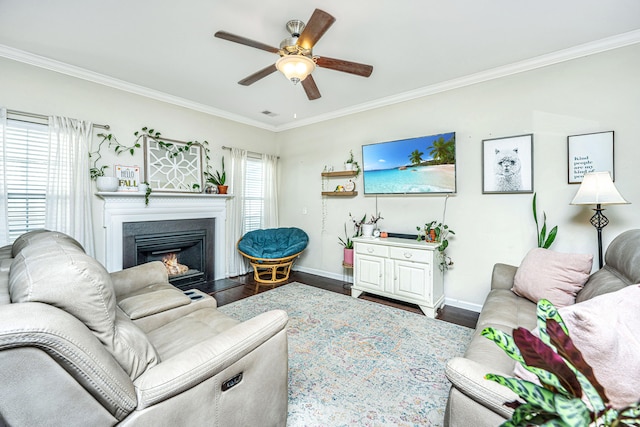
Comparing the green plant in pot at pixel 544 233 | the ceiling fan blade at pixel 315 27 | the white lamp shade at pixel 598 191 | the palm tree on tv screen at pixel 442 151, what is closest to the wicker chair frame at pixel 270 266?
the palm tree on tv screen at pixel 442 151

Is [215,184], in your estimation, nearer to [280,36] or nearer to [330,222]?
[330,222]

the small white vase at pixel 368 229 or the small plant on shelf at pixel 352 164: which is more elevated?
the small plant on shelf at pixel 352 164

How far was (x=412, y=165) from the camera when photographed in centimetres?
353

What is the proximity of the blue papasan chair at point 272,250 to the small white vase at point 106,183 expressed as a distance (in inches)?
71.0

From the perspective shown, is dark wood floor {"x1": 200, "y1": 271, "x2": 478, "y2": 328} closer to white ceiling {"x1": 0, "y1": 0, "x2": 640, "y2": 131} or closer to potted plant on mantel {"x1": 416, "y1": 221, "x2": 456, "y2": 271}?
potted plant on mantel {"x1": 416, "y1": 221, "x2": 456, "y2": 271}

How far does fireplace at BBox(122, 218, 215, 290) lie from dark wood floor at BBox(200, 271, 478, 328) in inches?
12.1

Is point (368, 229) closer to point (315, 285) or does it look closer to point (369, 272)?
point (369, 272)

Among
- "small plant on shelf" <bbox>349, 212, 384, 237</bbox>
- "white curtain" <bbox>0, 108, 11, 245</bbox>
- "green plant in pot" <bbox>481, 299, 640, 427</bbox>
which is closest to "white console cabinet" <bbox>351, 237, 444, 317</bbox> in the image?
"small plant on shelf" <bbox>349, 212, 384, 237</bbox>

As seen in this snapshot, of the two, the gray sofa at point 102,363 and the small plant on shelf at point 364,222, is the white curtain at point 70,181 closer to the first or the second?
the gray sofa at point 102,363

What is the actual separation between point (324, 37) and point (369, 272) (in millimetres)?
2623

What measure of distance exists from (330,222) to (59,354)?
12.8 ft

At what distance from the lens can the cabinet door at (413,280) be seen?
3018 mm

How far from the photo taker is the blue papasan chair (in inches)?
163

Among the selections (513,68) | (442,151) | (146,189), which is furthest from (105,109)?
(513,68)
